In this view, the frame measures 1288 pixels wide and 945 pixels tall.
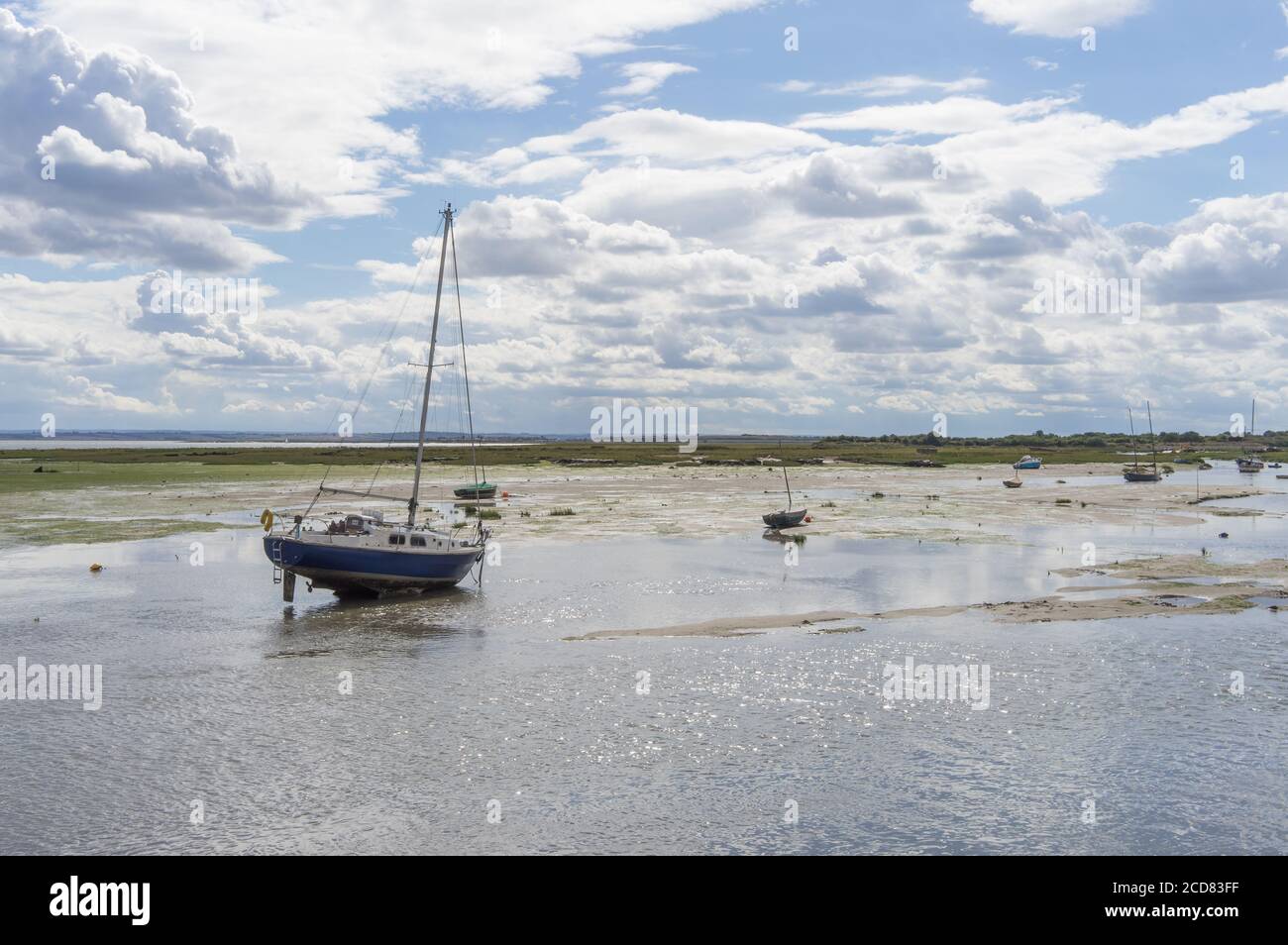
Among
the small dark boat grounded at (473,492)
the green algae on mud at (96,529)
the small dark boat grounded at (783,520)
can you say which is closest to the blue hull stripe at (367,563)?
the green algae on mud at (96,529)

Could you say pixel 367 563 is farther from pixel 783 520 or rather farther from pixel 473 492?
pixel 473 492

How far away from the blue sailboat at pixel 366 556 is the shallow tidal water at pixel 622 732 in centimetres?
132

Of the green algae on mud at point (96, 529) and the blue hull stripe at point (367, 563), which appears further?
the green algae on mud at point (96, 529)

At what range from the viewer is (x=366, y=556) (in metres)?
42.8

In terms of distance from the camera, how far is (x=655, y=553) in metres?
56.9

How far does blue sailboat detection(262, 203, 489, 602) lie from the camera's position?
138ft

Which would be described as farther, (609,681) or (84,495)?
(84,495)

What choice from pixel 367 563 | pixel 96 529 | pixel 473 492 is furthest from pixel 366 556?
pixel 473 492

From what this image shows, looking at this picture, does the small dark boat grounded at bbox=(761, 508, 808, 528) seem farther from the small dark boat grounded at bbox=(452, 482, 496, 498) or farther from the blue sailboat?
the small dark boat grounded at bbox=(452, 482, 496, 498)

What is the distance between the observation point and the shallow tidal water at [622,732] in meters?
18.3

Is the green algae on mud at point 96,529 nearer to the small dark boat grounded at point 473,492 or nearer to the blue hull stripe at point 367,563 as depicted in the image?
the blue hull stripe at point 367,563
